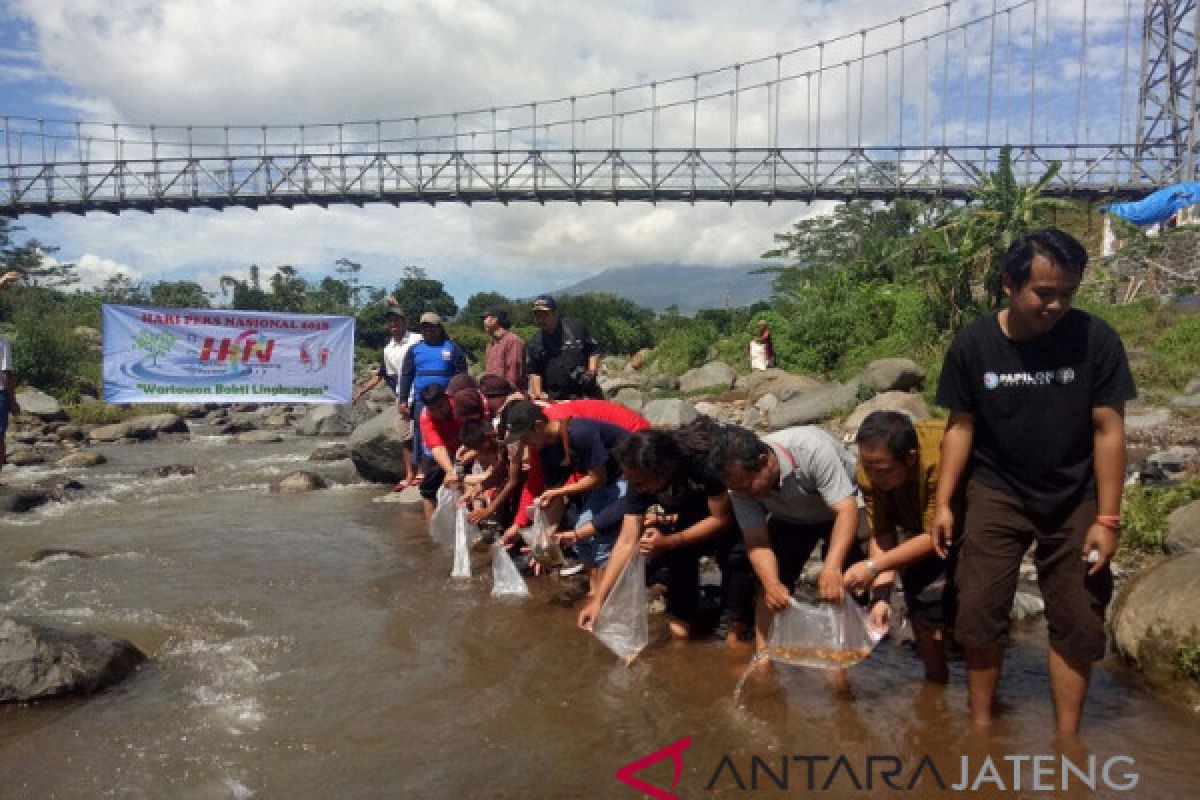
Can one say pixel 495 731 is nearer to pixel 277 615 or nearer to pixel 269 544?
pixel 277 615

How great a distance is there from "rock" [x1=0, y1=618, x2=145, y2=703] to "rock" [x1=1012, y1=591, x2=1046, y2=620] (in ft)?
13.7

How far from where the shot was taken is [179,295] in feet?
130

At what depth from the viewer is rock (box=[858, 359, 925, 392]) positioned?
12.8 m

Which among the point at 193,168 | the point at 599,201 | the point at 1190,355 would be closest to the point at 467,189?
the point at 599,201

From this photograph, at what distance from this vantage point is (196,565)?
6039 millimetres

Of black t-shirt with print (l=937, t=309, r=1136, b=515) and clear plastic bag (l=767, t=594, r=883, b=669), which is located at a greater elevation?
black t-shirt with print (l=937, t=309, r=1136, b=515)

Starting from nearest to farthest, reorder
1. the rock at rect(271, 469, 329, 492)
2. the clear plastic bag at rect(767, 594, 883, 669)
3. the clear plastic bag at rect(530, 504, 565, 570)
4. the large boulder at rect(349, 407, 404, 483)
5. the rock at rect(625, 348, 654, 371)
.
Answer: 1. the clear plastic bag at rect(767, 594, 883, 669)
2. the clear plastic bag at rect(530, 504, 565, 570)
3. the rock at rect(271, 469, 329, 492)
4. the large boulder at rect(349, 407, 404, 483)
5. the rock at rect(625, 348, 654, 371)

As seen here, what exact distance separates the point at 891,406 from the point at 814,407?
167 centimetres

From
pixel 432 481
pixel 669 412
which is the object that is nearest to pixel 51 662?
pixel 432 481

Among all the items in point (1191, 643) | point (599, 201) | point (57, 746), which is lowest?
point (57, 746)

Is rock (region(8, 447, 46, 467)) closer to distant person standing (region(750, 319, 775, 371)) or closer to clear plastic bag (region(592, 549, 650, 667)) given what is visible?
clear plastic bag (region(592, 549, 650, 667))

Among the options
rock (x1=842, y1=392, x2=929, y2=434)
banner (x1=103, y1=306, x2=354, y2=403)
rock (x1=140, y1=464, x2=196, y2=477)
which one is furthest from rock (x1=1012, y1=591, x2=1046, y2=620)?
rock (x1=140, y1=464, x2=196, y2=477)

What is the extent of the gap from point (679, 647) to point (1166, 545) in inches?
117

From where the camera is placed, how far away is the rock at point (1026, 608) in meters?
4.38
